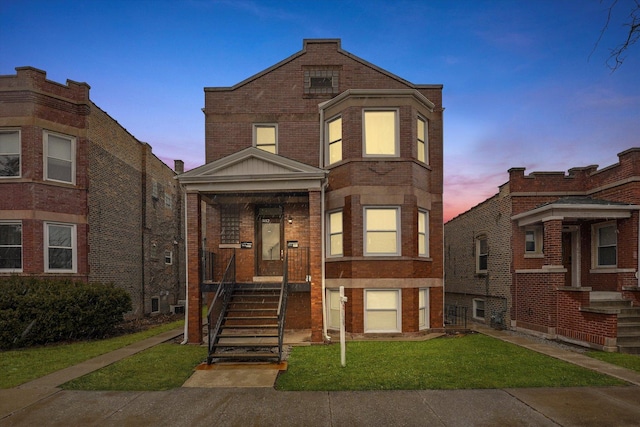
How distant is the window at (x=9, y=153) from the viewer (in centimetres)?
1406

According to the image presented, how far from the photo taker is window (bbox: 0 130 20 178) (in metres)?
14.1

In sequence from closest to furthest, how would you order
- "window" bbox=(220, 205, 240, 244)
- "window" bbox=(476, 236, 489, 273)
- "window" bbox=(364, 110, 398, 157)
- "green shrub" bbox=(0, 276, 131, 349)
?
"green shrub" bbox=(0, 276, 131, 349) → "window" bbox=(364, 110, 398, 157) → "window" bbox=(220, 205, 240, 244) → "window" bbox=(476, 236, 489, 273)

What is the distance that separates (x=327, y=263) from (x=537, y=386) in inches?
294

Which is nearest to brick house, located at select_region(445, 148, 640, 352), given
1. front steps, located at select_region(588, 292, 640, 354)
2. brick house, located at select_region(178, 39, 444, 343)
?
front steps, located at select_region(588, 292, 640, 354)

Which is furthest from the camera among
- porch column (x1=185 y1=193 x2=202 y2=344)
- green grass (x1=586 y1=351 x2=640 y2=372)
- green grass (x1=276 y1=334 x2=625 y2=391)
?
porch column (x1=185 y1=193 x2=202 y2=344)

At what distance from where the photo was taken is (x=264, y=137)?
14719 millimetres

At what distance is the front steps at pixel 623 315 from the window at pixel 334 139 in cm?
908

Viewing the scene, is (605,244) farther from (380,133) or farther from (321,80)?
(321,80)

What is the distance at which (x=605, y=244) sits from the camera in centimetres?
1378

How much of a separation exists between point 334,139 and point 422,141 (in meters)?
3.26

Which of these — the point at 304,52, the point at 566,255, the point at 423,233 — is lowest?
the point at 566,255

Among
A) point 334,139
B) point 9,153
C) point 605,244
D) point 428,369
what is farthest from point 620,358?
point 9,153

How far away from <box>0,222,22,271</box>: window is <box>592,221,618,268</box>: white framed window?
20.7 meters

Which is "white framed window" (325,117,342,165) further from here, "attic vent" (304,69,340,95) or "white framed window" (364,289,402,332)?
"white framed window" (364,289,402,332)
